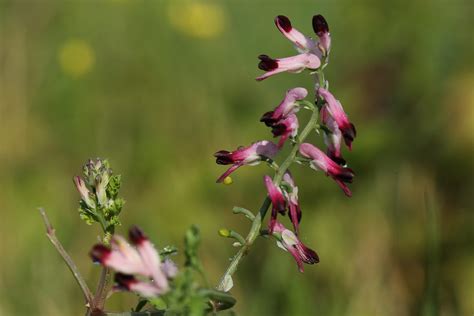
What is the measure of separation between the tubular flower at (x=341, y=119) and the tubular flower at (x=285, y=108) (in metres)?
0.05

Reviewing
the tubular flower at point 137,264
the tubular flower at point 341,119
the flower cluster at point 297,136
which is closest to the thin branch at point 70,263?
the tubular flower at point 137,264

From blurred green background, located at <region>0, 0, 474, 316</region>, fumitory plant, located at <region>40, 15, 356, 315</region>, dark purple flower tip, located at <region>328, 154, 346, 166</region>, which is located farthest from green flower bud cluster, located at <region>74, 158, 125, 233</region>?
blurred green background, located at <region>0, 0, 474, 316</region>

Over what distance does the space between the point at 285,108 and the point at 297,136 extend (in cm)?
7

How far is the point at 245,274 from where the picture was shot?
13.9ft

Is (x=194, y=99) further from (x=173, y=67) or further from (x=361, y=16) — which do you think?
(x=361, y=16)

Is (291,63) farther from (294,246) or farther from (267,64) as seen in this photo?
(294,246)

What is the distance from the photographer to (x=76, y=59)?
230 inches

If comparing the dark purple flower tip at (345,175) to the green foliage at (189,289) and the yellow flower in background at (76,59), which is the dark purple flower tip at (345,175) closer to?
the green foliage at (189,289)

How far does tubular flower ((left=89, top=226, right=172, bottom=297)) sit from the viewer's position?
1334 millimetres

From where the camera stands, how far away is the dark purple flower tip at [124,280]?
133 cm

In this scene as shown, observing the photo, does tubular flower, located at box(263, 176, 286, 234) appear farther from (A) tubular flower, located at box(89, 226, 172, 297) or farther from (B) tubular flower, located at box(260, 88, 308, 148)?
(A) tubular flower, located at box(89, 226, 172, 297)

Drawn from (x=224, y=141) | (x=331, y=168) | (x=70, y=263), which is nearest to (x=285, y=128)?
(x=331, y=168)

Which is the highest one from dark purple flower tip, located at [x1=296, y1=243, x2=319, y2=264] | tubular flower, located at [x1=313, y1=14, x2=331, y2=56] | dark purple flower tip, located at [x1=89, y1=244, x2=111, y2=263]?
tubular flower, located at [x1=313, y1=14, x2=331, y2=56]

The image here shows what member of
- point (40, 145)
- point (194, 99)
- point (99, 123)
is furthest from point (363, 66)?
point (40, 145)
